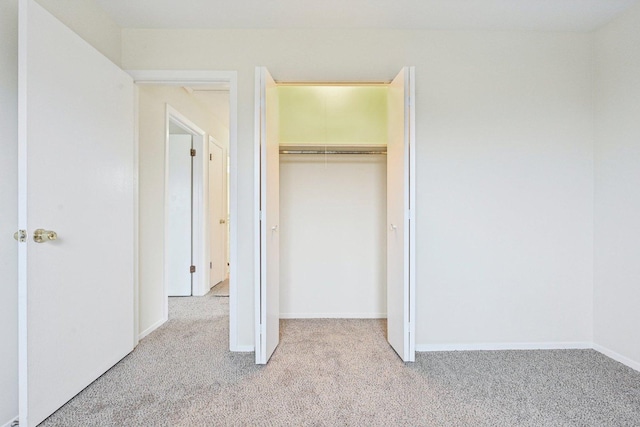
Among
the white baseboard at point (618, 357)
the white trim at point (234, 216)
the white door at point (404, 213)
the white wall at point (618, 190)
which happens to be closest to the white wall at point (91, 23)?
the white trim at point (234, 216)

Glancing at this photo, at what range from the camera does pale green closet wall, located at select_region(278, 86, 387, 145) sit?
10.5ft

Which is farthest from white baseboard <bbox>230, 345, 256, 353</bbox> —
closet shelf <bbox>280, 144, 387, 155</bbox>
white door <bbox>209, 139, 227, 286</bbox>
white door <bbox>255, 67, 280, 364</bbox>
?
white door <bbox>209, 139, 227, 286</bbox>

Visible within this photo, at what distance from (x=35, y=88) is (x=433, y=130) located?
7.76 feet

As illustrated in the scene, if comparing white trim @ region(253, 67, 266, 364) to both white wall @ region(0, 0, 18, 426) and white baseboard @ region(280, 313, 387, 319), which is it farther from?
white wall @ region(0, 0, 18, 426)

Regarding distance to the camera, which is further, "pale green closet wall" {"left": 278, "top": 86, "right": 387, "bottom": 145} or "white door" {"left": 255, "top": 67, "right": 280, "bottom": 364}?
"pale green closet wall" {"left": 278, "top": 86, "right": 387, "bottom": 145}

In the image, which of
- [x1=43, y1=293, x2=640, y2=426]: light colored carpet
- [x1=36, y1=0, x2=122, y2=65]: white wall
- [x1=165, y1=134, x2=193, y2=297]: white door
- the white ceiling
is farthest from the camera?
[x1=165, y1=134, x2=193, y2=297]: white door

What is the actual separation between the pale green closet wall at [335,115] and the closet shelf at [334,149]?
125mm

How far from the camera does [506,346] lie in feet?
7.98

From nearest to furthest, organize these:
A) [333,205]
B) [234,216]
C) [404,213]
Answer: [404,213] → [234,216] → [333,205]

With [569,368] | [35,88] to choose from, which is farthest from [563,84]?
[35,88]

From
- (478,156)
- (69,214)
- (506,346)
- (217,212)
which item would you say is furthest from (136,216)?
(506,346)

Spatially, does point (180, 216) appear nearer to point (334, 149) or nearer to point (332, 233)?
point (332, 233)

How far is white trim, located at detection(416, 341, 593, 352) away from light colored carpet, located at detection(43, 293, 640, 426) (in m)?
0.06

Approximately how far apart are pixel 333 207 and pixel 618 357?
242 cm
